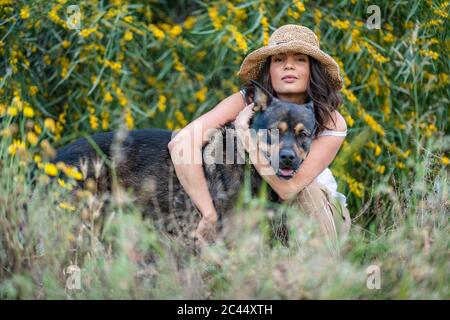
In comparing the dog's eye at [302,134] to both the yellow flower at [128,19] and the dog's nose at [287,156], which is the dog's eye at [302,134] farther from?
the yellow flower at [128,19]

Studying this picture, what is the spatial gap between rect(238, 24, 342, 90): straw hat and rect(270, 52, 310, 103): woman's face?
6 cm

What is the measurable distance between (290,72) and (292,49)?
0.38 ft

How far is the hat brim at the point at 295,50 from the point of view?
10.0 feet

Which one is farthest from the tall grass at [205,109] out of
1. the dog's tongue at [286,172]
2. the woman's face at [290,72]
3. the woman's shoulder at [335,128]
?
the woman's face at [290,72]

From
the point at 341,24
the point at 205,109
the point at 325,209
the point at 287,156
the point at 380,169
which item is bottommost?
the point at 325,209

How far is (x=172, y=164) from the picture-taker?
3441mm

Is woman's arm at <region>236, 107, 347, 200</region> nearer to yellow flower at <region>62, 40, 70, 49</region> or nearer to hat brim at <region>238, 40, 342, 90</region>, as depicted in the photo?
hat brim at <region>238, 40, 342, 90</region>

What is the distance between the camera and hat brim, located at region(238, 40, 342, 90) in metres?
3.06

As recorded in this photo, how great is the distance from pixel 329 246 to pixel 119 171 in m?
1.41

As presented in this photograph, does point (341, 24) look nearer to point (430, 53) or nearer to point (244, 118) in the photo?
point (430, 53)

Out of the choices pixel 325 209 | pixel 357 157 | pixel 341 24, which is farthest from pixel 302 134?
pixel 341 24

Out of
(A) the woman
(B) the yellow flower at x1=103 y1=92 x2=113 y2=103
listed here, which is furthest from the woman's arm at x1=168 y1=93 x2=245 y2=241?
(B) the yellow flower at x1=103 y1=92 x2=113 y2=103

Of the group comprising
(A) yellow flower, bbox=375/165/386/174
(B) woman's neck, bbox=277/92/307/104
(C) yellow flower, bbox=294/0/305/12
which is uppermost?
(C) yellow flower, bbox=294/0/305/12

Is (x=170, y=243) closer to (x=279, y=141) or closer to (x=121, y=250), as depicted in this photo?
(x=121, y=250)
